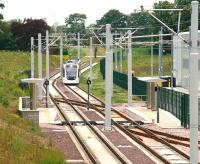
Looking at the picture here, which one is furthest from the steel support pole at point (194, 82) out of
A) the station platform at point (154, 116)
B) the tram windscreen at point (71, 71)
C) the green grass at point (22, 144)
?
the tram windscreen at point (71, 71)

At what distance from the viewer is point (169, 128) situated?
3180 centimetres

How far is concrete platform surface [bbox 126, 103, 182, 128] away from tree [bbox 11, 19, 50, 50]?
73805mm

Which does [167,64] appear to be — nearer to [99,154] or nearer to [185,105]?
[185,105]

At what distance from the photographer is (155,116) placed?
1476 inches

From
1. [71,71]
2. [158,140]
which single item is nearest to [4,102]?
[158,140]

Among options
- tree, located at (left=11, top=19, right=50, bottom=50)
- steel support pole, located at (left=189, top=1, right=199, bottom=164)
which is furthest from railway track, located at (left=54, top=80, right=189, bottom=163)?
tree, located at (left=11, top=19, right=50, bottom=50)

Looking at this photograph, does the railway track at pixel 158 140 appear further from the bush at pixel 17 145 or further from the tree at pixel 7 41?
the tree at pixel 7 41

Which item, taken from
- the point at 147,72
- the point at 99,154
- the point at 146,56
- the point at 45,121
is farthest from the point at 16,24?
the point at 99,154

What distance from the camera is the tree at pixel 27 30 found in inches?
4508

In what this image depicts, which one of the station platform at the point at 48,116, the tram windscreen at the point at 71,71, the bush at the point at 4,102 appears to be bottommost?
the station platform at the point at 48,116

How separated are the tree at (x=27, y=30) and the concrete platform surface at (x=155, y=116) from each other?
7380cm

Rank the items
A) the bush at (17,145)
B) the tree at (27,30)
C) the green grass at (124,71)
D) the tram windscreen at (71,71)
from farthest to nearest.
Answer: the tree at (27,30) < the tram windscreen at (71,71) < the green grass at (124,71) < the bush at (17,145)

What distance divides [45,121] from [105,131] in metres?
5.37

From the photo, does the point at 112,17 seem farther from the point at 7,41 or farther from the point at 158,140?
the point at 158,140
